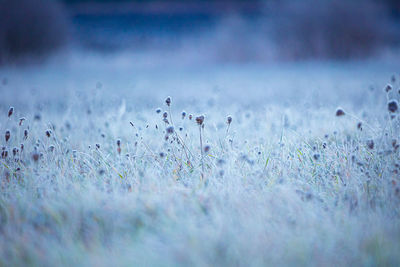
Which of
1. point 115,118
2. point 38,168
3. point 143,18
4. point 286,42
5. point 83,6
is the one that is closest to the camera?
point 38,168

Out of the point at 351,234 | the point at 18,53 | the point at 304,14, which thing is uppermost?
the point at 304,14

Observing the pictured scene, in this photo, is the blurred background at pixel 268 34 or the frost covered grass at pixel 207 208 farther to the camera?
the blurred background at pixel 268 34

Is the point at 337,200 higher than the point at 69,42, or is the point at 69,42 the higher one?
the point at 69,42

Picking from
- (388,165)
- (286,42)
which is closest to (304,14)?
(286,42)

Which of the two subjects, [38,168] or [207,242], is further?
[38,168]

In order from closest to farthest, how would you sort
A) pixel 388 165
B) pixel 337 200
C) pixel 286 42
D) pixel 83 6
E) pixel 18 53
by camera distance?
pixel 337 200 → pixel 388 165 → pixel 18 53 → pixel 286 42 → pixel 83 6

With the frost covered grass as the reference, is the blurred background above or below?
above

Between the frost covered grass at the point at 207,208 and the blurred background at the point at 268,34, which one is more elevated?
the blurred background at the point at 268,34

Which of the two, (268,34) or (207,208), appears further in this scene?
(268,34)

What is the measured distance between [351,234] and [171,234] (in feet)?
2.61

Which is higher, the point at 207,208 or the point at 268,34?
the point at 268,34

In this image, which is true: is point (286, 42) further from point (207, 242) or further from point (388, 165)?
point (207, 242)

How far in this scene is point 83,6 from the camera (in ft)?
90.6

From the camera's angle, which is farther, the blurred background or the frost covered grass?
the blurred background
